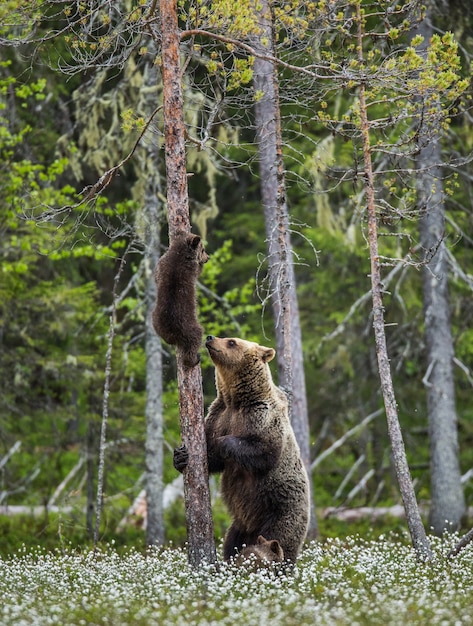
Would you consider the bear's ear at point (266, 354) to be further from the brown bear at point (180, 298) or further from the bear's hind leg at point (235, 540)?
the bear's hind leg at point (235, 540)

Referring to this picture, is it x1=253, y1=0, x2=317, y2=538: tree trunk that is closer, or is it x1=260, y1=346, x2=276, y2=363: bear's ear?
x1=260, y1=346, x2=276, y2=363: bear's ear

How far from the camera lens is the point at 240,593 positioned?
25.4 feet

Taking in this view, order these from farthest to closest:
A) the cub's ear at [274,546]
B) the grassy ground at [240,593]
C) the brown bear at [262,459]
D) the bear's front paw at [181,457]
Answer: the brown bear at [262,459] → the cub's ear at [274,546] → the bear's front paw at [181,457] → the grassy ground at [240,593]

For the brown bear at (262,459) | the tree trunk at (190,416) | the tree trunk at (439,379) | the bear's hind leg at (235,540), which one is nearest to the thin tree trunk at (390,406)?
the brown bear at (262,459)

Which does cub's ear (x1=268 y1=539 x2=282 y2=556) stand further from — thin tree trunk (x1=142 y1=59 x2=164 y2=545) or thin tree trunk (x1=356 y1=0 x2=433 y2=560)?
thin tree trunk (x1=142 y1=59 x2=164 y2=545)

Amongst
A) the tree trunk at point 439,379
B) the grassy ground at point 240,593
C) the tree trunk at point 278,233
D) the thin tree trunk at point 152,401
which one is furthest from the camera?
the tree trunk at point 439,379

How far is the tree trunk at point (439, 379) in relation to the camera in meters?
15.8

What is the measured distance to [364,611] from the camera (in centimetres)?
686

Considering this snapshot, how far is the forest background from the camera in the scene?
13.5m

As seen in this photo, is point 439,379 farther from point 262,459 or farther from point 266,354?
point 262,459

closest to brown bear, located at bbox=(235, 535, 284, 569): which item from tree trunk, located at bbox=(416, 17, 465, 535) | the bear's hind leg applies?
the bear's hind leg

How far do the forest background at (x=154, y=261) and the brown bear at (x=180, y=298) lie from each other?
2.10 meters

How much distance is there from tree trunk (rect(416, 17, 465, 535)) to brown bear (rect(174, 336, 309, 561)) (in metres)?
6.81

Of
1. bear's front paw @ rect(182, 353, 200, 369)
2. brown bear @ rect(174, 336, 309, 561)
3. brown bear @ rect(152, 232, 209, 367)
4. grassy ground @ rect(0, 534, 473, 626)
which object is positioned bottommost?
grassy ground @ rect(0, 534, 473, 626)
